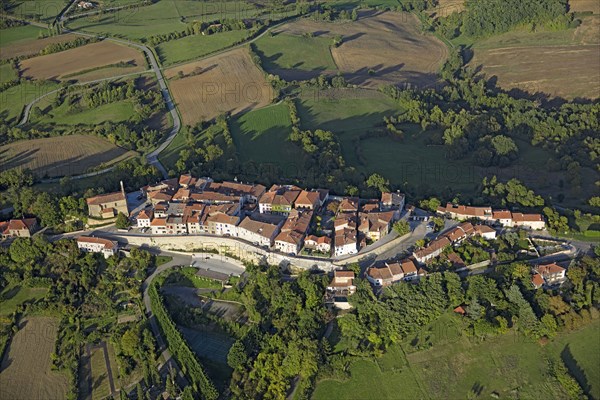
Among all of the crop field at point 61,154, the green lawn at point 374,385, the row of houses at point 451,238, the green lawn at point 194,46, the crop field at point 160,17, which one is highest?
the crop field at point 160,17

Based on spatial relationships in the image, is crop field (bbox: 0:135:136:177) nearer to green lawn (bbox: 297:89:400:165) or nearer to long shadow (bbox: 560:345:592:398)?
green lawn (bbox: 297:89:400:165)

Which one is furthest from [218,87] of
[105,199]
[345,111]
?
[105,199]

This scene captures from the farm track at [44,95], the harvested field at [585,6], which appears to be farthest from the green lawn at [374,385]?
the harvested field at [585,6]

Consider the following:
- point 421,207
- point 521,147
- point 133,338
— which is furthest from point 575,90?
point 133,338

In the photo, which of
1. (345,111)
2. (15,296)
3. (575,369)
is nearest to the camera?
(575,369)

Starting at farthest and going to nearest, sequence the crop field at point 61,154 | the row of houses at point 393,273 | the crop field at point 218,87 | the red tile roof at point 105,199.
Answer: the crop field at point 218,87
the crop field at point 61,154
the red tile roof at point 105,199
the row of houses at point 393,273

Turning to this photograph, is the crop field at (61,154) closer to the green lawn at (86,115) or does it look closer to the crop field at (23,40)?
the green lawn at (86,115)

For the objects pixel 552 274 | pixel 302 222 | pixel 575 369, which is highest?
pixel 302 222

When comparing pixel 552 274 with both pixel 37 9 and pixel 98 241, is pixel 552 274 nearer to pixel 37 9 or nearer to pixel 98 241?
pixel 98 241

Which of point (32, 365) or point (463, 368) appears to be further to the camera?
point (32, 365)

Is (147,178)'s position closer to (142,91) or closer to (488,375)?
(142,91)
